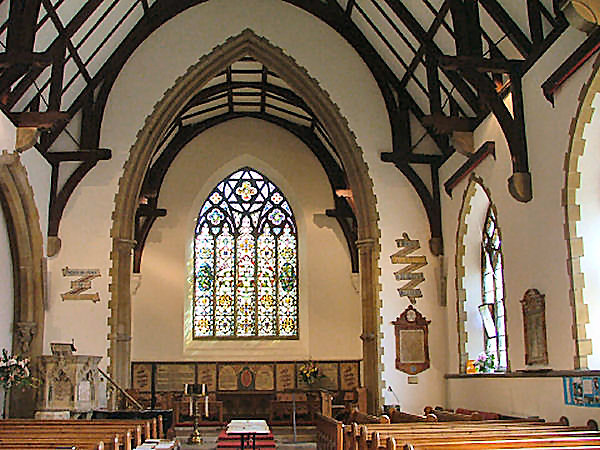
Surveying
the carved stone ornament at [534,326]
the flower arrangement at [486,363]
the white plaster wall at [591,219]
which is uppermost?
the white plaster wall at [591,219]

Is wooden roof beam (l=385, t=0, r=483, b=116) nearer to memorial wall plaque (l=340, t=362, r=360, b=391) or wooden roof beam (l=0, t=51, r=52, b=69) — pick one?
wooden roof beam (l=0, t=51, r=52, b=69)

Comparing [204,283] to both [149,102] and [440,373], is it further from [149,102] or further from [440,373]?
[440,373]

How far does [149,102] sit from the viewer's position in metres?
12.9

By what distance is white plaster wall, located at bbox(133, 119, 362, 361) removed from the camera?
16.7 meters

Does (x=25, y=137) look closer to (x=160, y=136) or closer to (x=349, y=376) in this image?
(x=160, y=136)

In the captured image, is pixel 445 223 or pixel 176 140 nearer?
pixel 445 223

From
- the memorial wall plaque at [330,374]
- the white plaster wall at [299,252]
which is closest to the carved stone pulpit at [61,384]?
the white plaster wall at [299,252]

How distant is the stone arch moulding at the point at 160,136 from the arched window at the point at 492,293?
1.78 m

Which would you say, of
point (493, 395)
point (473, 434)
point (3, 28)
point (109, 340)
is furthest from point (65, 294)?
point (473, 434)

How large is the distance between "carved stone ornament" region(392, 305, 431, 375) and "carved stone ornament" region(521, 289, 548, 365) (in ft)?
10.6

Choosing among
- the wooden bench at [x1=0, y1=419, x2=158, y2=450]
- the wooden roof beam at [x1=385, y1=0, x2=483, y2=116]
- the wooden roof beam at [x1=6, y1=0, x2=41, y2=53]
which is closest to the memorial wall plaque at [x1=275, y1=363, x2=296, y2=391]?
the wooden roof beam at [x1=385, y1=0, x2=483, y2=116]

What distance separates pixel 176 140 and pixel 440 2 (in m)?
8.46

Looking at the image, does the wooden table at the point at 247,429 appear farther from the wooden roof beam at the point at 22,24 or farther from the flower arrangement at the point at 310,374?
the flower arrangement at the point at 310,374

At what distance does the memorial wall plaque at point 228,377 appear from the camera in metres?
16.5
